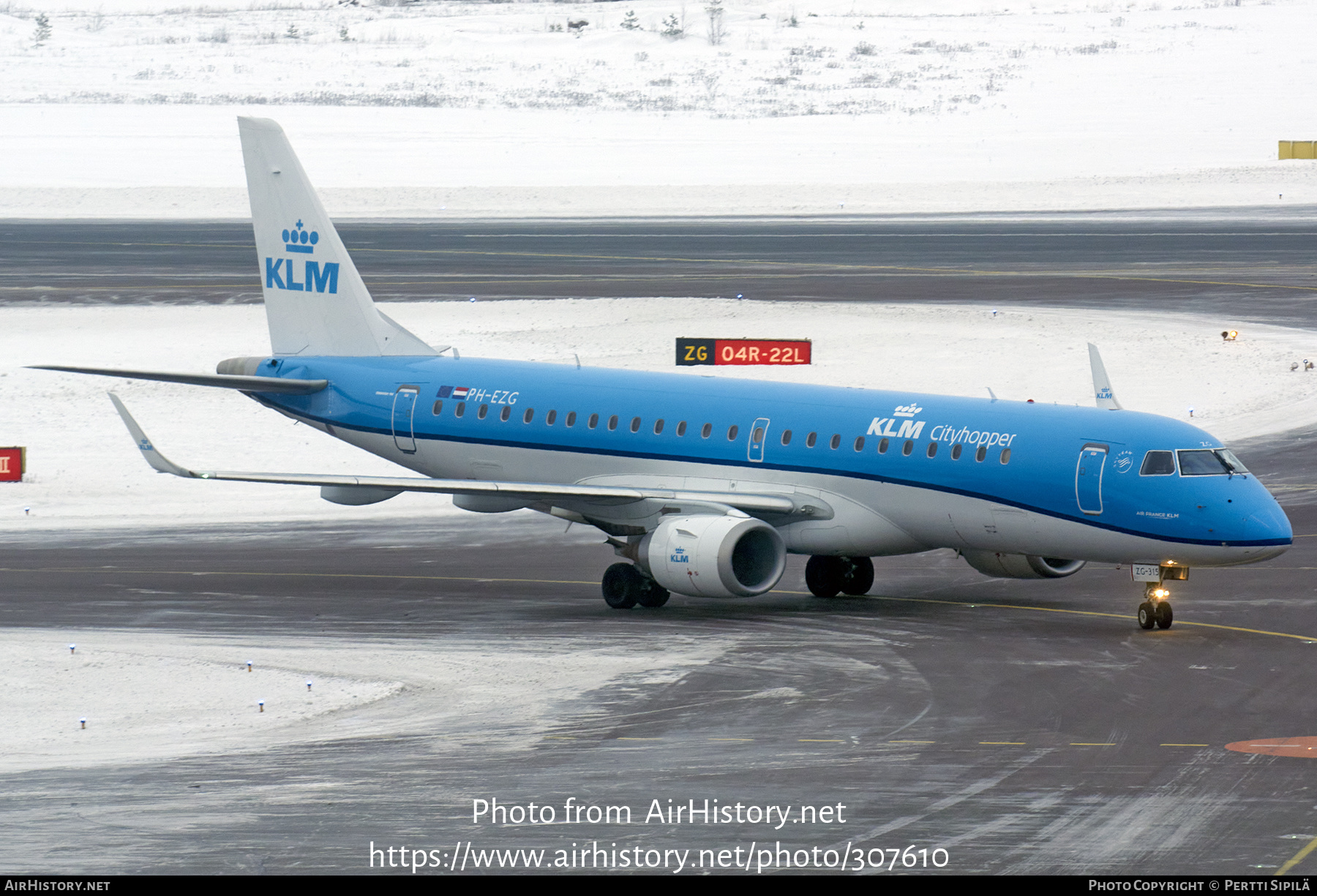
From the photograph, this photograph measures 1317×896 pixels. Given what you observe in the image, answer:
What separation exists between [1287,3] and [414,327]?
156 m

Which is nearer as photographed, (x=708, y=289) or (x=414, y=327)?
(x=414, y=327)

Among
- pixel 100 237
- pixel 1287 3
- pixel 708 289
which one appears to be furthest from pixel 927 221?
pixel 1287 3

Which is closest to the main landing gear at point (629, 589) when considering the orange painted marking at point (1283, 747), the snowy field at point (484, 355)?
the snowy field at point (484, 355)

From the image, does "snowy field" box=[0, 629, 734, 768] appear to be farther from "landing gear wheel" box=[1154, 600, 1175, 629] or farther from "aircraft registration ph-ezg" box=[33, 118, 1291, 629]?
"landing gear wheel" box=[1154, 600, 1175, 629]

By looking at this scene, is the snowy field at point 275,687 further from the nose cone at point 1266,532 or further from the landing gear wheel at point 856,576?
the nose cone at point 1266,532

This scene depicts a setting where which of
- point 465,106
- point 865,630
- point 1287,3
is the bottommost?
point 865,630

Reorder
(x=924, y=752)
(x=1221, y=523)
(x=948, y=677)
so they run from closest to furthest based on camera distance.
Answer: (x=924, y=752) → (x=948, y=677) → (x=1221, y=523)

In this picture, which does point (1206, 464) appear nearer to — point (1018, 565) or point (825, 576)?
point (1018, 565)

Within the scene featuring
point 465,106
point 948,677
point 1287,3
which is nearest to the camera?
point 948,677

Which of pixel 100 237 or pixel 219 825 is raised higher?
pixel 100 237

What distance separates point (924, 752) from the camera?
935 inches

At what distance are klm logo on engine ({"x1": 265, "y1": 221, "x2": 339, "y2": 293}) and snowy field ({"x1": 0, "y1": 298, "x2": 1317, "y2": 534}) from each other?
22.2 ft

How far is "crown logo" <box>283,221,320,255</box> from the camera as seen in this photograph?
43.5m

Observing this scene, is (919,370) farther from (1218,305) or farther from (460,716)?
(460,716)
